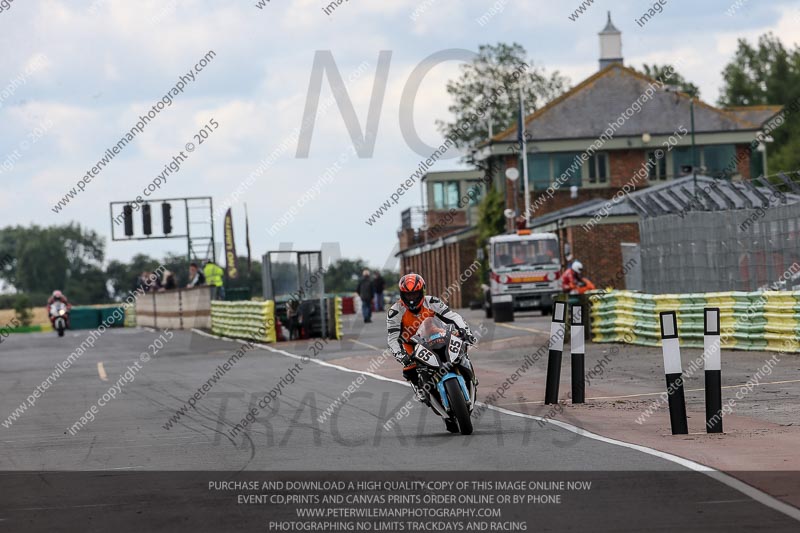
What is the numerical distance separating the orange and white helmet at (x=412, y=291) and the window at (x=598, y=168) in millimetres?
54123

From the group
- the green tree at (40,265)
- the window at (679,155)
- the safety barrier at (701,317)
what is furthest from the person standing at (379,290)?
the green tree at (40,265)

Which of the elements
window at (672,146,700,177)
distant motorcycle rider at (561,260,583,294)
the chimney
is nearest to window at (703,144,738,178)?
window at (672,146,700,177)

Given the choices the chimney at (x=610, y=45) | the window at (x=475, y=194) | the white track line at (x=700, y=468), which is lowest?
the white track line at (x=700, y=468)

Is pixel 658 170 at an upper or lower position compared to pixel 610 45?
lower

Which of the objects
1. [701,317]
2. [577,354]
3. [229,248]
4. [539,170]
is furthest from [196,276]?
[577,354]

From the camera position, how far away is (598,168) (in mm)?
65688

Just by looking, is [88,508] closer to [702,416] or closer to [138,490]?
[138,490]

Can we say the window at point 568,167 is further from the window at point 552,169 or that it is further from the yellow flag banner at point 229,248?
the yellow flag banner at point 229,248

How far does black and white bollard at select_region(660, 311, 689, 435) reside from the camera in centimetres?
1156

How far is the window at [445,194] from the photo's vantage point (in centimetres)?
8469

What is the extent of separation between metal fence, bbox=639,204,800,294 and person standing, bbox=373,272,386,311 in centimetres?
2094

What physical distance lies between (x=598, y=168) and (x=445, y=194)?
20547 millimetres

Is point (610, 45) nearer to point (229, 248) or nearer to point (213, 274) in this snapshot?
point (229, 248)

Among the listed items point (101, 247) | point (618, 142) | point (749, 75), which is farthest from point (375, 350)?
point (101, 247)
